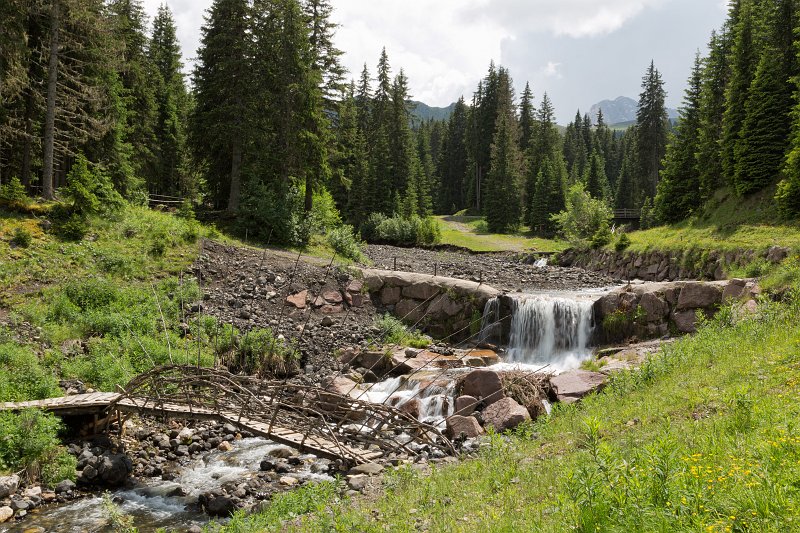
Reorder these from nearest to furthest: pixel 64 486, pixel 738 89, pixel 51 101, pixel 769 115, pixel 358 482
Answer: pixel 358 482 → pixel 64 486 → pixel 51 101 → pixel 769 115 → pixel 738 89

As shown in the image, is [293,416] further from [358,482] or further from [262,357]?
[262,357]

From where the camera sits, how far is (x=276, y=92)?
28.0 meters

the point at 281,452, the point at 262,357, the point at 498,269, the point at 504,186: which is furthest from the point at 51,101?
the point at 504,186

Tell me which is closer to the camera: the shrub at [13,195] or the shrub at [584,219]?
the shrub at [13,195]

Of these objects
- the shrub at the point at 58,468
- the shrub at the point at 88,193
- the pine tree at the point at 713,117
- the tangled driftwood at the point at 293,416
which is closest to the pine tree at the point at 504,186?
the pine tree at the point at 713,117

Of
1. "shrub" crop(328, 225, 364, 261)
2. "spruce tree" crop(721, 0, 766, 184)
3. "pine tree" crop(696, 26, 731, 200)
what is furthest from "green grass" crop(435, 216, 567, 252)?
"shrub" crop(328, 225, 364, 261)

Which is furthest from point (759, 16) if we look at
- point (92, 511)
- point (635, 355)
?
point (92, 511)

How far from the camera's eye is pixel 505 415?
1085 centimetres

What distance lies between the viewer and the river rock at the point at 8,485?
820 centimetres

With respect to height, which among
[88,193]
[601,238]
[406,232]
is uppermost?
[88,193]

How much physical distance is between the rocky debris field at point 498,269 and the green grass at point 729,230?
14.7 feet

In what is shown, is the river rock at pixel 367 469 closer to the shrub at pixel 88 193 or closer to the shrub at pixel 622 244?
the shrub at pixel 88 193

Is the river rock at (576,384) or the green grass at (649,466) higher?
the green grass at (649,466)

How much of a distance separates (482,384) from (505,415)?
168cm
